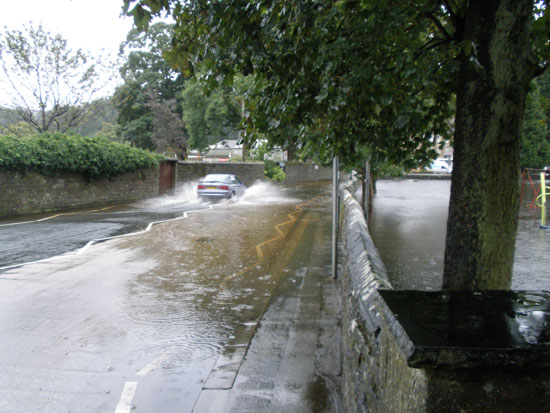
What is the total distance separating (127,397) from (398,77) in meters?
3.68

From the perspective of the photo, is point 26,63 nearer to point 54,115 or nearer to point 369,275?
point 54,115

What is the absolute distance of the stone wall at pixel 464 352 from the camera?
4.74 feet

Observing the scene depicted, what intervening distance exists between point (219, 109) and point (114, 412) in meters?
37.7

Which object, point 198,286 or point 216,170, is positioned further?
point 216,170

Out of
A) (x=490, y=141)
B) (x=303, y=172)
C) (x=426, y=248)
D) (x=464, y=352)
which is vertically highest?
(x=490, y=141)

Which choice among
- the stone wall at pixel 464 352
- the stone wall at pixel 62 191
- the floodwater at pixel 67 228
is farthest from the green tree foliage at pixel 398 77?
the stone wall at pixel 62 191

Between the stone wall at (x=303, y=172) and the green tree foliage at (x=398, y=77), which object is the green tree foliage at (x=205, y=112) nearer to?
the stone wall at (x=303, y=172)

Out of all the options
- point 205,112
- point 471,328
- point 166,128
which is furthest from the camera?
point 166,128

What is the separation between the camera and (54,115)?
24266 mm

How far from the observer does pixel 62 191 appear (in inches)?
756

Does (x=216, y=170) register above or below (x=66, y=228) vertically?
above

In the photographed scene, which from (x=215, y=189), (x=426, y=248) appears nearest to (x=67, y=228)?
(x=215, y=189)

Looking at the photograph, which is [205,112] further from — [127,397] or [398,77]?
[127,397]

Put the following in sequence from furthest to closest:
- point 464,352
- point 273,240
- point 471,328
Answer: point 273,240 < point 471,328 < point 464,352
